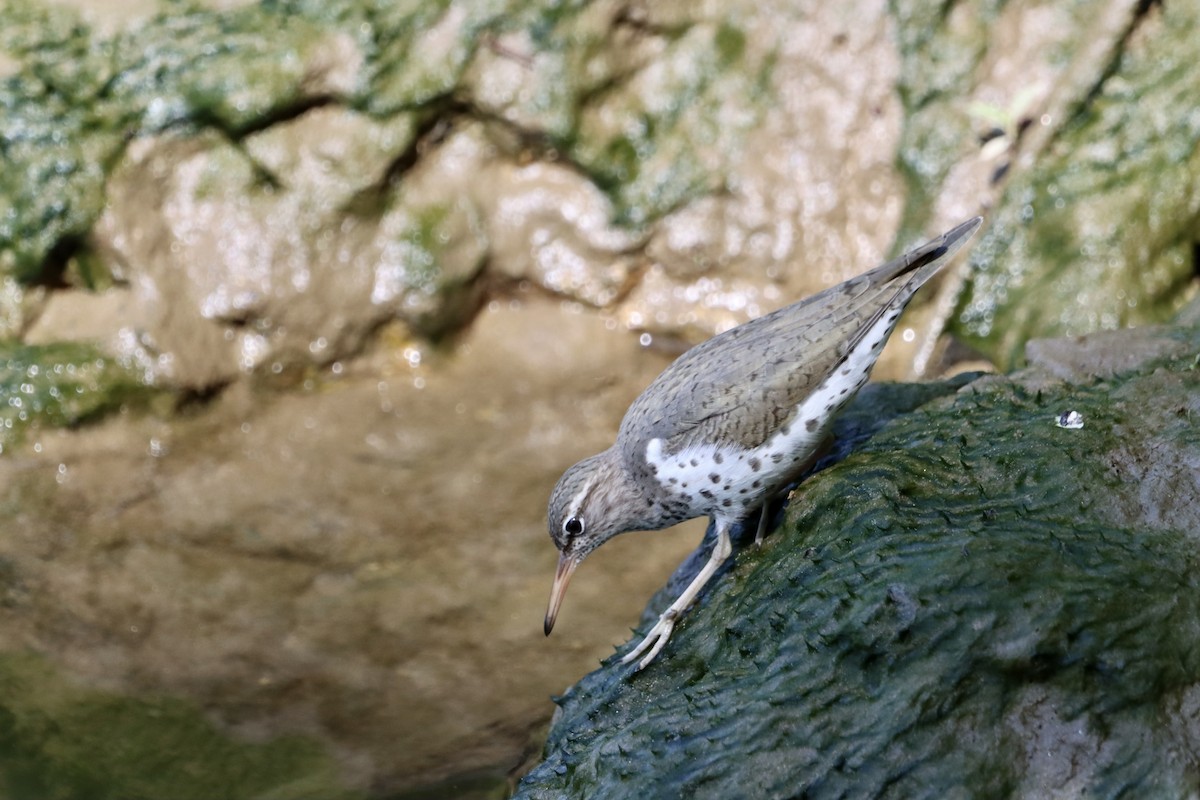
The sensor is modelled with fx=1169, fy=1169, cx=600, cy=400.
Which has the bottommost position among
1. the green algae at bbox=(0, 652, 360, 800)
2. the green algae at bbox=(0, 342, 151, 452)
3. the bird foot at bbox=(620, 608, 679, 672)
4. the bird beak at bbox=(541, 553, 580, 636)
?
the green algae at bbox=(0, 652, 360, 800)

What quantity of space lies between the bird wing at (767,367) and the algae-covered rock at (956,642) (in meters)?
0.37

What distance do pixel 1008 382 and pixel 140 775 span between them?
4083 millimetres

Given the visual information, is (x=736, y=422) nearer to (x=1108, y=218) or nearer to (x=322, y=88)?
(x=1108, y=218)

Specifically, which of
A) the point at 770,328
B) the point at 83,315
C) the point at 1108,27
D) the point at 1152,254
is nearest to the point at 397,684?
the point at 770,328

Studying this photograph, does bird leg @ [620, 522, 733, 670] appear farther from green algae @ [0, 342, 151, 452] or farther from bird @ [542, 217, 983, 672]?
green algae @ [0, 342, 151, 452]

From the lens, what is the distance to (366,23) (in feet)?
26.9

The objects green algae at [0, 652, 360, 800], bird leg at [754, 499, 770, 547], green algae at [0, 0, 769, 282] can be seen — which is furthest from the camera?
green algae at [0, 0, 769, 282]

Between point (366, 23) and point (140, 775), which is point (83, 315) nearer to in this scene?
point (366, 23)

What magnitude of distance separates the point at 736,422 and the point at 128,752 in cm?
316

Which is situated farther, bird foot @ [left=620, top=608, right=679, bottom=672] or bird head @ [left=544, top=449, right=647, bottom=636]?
bird head @ [left=544, top=449, right=647, bottom=636]

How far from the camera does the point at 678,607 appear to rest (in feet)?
14.4

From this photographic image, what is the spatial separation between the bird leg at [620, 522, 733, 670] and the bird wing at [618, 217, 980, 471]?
42 cm

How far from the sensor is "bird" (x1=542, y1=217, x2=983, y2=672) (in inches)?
174

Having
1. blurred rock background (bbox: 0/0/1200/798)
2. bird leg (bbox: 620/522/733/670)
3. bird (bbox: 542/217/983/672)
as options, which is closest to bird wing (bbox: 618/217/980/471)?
bird (bbox: 542/217/983/672)
